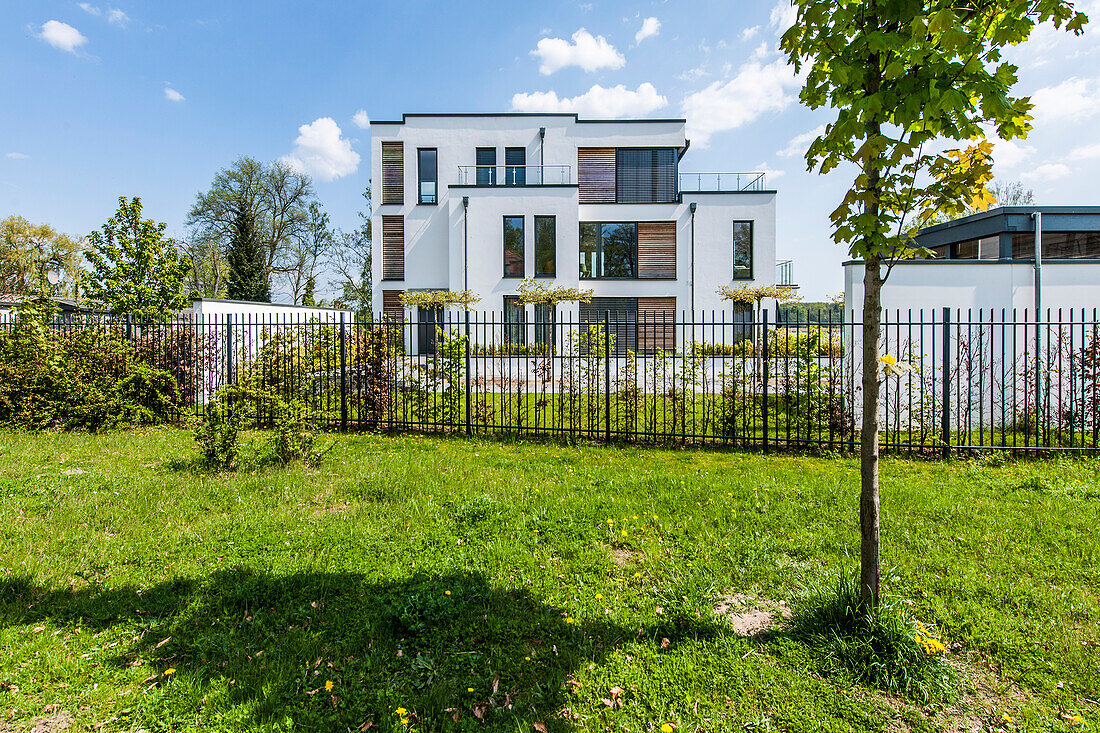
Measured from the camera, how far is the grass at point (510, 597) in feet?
8.96

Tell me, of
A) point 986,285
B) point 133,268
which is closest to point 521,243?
point 133,268

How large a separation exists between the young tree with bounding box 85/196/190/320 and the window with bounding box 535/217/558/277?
567 inches

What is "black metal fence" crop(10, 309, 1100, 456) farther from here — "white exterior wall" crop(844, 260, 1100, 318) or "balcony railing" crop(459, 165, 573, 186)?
"balcony railing" crop(459, 165, 573, 186)

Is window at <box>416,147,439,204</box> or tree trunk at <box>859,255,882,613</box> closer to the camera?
tree trunk at <box>859,255,882,613</box>

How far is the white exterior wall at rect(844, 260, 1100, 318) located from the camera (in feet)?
32.3

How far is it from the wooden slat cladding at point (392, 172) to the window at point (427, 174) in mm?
865

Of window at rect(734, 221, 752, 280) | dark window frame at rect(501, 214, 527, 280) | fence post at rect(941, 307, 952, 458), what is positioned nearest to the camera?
fence post at rect(941, 307, 952, 458)

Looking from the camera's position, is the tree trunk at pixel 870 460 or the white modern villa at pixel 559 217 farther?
the white modern villa at pixel 559 217

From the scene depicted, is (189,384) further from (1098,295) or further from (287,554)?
(1098,295)

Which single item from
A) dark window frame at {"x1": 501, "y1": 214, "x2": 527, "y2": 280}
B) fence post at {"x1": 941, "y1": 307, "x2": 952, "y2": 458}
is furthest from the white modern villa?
fence post at {"x1": 941, "y1": 307, "x2": 952, "y2": 458}

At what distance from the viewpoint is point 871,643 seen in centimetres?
306

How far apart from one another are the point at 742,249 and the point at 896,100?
23.6 meters

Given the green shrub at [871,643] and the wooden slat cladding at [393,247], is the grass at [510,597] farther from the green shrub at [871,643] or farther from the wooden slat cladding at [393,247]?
the wooden slat cladding at [393,247]

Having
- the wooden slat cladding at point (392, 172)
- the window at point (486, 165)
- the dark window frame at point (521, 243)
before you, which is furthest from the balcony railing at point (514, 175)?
the wooden slat cladding at point (392, 172)
